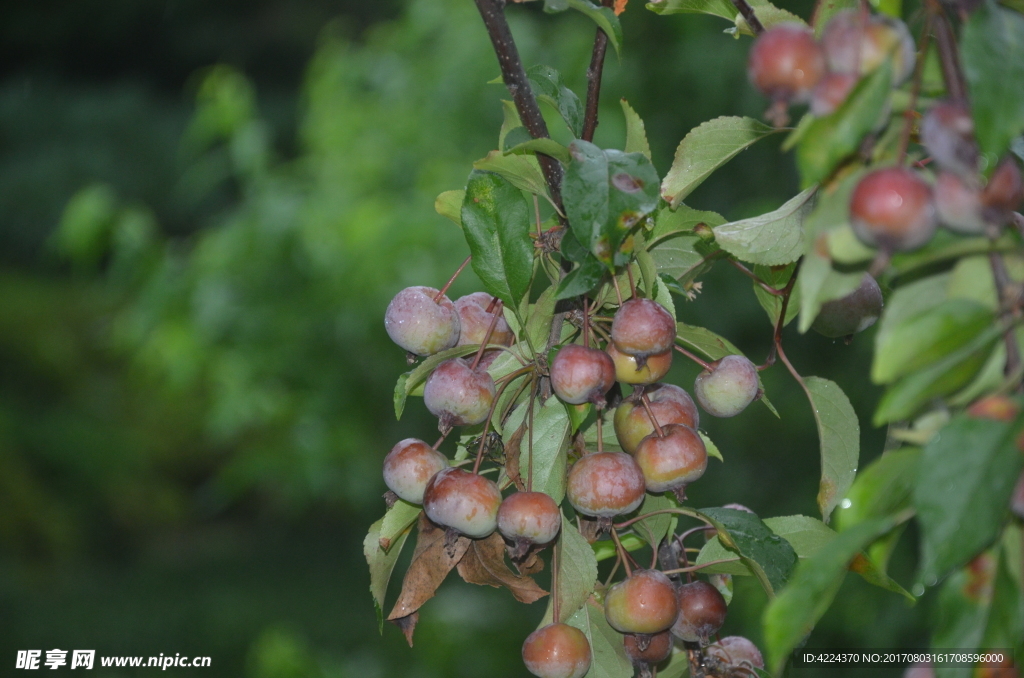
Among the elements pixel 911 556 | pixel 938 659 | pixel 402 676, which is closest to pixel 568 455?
pixel 938 659

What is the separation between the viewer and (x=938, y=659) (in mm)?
292

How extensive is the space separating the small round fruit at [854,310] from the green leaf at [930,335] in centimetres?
21

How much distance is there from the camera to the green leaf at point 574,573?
0.49 meters

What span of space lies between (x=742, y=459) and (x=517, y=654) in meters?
0.91

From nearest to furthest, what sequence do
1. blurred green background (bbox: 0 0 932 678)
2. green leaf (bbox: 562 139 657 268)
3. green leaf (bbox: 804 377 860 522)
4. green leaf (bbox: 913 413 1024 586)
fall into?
green leaf (bbox: 913 413 1024 586) → green leaf (bbox: 562 139 657 268) → green leaf (bbox: 804 377 860 522) → blurred green background (bbox: 0 0 932 678)

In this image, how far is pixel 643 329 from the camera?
1.43 ft

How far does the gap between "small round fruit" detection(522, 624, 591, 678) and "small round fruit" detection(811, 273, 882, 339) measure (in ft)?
0.76

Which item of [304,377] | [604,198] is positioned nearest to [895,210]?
[604,198]

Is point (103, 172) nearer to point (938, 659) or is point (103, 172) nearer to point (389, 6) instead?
point (389, 6)

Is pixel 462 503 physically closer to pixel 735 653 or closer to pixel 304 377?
pixel 735 653

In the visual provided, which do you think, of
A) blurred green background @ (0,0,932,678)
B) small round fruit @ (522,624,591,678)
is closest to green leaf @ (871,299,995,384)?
small round fruit @ (522,624,591,678)

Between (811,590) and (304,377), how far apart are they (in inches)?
79.7

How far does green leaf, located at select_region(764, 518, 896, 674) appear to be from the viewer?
0.29 metres

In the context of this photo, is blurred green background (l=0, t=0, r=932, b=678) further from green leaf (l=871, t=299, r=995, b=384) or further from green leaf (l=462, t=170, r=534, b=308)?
green leaf (l=871, t=299, r=995, b=384)
